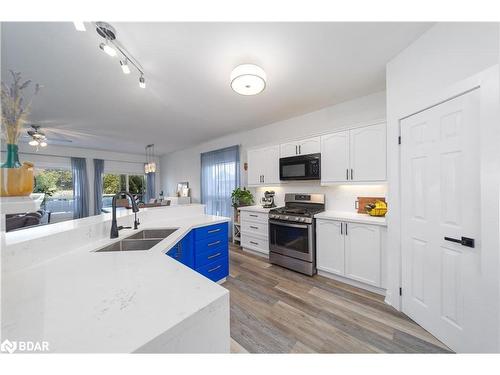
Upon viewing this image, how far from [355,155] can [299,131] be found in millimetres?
1256

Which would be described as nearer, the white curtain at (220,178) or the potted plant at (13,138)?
the potted plant at (13,138)

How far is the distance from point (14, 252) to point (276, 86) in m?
2.74

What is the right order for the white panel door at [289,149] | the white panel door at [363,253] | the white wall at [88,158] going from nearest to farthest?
the white panel door at [363,253]
the white panel door at [289,149]
the white wall at [88,158]

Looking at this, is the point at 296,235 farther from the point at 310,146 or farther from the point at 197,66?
the point at 197,66

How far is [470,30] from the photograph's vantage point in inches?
50.4

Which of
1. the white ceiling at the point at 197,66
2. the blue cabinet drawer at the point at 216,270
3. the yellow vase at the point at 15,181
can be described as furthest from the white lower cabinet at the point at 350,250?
the yellow vase at the point at 15,181

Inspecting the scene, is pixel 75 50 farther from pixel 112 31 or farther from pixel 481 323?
pixel 481 323

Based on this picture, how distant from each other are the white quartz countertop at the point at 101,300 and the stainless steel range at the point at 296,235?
6.63ft

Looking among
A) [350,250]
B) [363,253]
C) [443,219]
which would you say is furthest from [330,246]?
[443,219]

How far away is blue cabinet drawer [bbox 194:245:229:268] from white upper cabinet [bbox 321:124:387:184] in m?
1.81

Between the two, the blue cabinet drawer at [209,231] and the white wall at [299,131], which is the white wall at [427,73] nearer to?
the white wall at [299,131]

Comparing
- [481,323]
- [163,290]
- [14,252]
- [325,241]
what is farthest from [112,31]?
[481,323]

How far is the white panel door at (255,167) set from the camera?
365 centimetres
